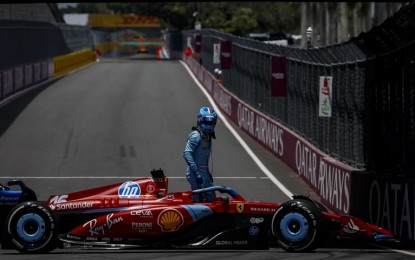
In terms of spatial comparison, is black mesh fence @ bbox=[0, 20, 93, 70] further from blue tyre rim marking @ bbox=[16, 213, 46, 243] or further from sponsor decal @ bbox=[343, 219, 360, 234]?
sponsor decal @ bbox=[343, 219, 360, 234]

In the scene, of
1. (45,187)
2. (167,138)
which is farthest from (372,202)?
(167,138)

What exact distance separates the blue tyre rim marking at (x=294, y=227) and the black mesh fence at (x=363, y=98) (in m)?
2.83

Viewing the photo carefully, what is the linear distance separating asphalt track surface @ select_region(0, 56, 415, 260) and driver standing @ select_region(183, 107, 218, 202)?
29.4 inches

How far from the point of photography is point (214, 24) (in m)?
138

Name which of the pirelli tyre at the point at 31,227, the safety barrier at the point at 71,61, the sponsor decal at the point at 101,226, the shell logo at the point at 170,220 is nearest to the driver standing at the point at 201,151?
the shell logo at the point at 170,220

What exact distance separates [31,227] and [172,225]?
192 centimetres

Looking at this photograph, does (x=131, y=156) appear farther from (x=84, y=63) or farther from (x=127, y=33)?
(x=127, y=33)

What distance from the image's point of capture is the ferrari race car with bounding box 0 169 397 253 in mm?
14375

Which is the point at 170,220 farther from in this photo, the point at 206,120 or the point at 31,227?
the point at 31,227

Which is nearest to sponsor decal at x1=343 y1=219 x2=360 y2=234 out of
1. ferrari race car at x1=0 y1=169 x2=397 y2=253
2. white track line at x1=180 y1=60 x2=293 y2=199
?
ferrari race car at x1=0 y1=169 x2=397 y2=253

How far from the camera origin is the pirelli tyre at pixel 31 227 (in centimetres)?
1435

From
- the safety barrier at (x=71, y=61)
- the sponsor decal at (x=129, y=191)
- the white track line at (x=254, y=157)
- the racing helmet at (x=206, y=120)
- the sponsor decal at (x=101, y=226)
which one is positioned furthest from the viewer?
the safety barrier at (x=71, y=61)

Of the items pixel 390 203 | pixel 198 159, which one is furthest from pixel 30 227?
pixel 390 203

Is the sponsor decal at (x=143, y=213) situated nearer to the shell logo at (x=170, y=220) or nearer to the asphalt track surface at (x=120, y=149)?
the shell logo at (x=170, y=220)
